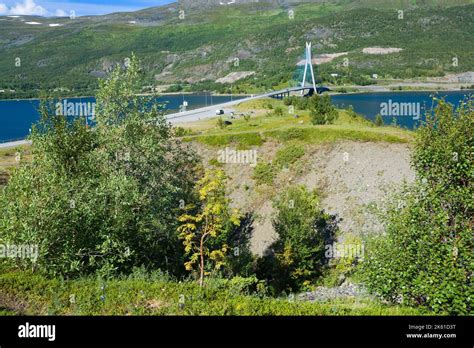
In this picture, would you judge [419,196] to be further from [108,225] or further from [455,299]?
[108,225]

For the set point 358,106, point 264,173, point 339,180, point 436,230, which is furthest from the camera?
point 358,106

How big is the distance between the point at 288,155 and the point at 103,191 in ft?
94.1

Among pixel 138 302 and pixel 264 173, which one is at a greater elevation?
pixel 138 302

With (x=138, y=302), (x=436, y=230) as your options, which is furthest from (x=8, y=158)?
(x=436, y=230)

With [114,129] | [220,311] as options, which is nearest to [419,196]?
[220,311]

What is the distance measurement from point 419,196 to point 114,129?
11917mm

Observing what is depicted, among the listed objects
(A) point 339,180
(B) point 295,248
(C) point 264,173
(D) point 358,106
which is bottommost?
(B) point 295,248

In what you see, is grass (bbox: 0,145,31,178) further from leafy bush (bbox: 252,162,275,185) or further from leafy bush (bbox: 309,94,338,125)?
leafy bush (bbox: 309,94,338,125)

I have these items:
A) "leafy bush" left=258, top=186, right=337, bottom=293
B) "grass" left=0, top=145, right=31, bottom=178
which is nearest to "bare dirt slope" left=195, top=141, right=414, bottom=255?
"leafy bush" left=258, top=186, right=337, bottom=293

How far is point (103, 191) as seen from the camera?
1627 cm
